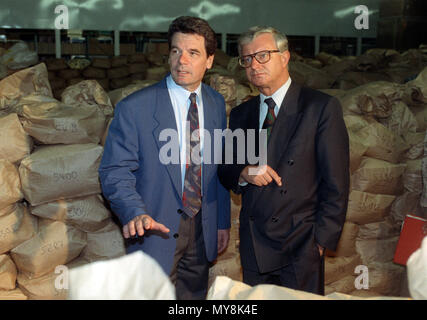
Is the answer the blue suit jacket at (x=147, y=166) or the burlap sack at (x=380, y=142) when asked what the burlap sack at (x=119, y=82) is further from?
the blue suit jacket at (x=147, y=166)

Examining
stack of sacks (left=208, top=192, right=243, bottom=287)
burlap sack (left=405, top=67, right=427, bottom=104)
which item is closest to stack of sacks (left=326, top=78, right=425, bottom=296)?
burlap sack (left=405, top=67, right=427, bottom=104)

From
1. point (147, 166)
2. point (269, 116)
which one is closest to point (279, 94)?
point (269, 116)

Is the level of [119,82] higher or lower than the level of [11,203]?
higher

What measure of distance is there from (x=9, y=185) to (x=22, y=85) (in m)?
0.56

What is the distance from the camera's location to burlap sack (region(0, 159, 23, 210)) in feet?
6.16

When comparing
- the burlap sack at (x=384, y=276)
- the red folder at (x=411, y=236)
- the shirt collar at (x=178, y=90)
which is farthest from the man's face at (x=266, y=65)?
the burlap sack at (x=384, y=276)

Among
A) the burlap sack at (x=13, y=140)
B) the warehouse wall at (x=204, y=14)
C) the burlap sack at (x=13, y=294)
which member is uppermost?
the warehouse wall at (x=204, y=14)

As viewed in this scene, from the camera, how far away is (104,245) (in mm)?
2152

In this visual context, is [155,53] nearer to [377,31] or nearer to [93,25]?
[93,25]

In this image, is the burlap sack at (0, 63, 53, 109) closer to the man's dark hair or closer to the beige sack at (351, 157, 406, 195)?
the man's dark hair

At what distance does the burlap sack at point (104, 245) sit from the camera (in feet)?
7.06

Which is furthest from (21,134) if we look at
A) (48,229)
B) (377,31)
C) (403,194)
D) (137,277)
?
(377,31)

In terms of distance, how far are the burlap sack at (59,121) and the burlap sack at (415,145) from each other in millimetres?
1584

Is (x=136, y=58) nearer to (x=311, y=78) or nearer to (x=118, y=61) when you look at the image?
(x=118, y=61)
